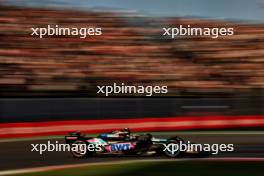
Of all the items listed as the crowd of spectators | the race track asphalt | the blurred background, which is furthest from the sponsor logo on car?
the crowd of spectators

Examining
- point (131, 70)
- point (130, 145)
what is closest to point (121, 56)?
point (131, 70)

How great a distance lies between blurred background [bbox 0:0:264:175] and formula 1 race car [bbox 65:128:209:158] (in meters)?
0.13

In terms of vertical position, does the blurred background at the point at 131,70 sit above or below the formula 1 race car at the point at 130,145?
above

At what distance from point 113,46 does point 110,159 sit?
1520 millimetres

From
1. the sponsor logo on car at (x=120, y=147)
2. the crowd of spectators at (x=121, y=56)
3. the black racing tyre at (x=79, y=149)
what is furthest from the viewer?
the sponsor logo on car at (x=120, y=147)

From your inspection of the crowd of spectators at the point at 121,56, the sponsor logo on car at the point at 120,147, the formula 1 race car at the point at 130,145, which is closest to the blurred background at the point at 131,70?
the crowd of spectators at the point at 121,56

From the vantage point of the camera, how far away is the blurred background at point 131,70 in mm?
6723

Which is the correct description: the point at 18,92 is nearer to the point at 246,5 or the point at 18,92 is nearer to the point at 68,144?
the point at 68,144

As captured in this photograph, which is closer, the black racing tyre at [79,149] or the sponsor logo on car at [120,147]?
the black racing tyre at [79,149]

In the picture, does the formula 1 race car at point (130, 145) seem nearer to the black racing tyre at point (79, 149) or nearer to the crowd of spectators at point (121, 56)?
the black racing tyre at point (79, 149)

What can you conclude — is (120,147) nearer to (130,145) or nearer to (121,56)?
(130,145)

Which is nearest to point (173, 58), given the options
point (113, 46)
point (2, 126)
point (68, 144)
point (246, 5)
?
point (113, 46)

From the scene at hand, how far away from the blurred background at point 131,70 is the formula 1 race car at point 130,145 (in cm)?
13

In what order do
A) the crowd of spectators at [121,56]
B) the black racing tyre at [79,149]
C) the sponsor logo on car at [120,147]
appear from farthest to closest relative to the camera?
1. the sponsor logo on car at [120,147]
2. the black racing tyre at [79,149]
3. the crowd of spectators at [121,56]
